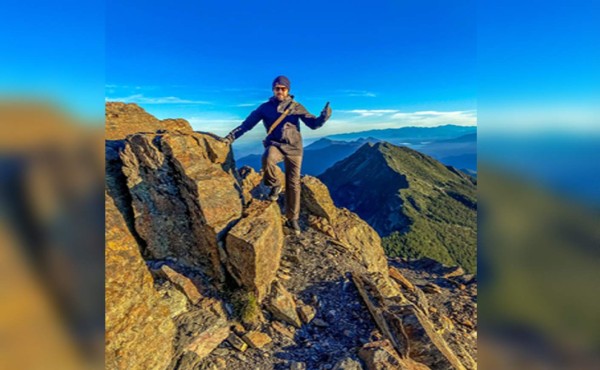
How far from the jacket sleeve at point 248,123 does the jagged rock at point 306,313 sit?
455 centimetres

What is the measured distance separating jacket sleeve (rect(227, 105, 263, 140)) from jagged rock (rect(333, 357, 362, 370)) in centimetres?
577

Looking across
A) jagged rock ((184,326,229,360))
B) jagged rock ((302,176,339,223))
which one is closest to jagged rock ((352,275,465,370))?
jagged rock ((184,326,229,360))

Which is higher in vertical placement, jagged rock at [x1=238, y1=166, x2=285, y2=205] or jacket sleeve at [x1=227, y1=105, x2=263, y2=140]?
jacket sleeve at [x1=227, y1=105, x2=263, y2=140]

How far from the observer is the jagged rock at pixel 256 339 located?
6.59m

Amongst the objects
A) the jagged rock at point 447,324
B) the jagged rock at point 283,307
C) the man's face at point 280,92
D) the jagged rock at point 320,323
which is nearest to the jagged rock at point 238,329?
the jagged rock at point 283,307

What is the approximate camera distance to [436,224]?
121875 millimetres

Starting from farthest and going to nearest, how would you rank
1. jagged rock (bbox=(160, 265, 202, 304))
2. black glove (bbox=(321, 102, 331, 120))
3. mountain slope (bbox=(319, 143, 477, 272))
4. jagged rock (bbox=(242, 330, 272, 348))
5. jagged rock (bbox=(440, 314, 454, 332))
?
mountain slope (bbox=(319, 143, 477, 272)), jagged rock (bbox=(440, 314, 454, 332)), black glove (bbox=(321, 102, 331, 120)), jagged rock (bbox=(160, 265, 202, 304)), jagged rock (bbox=(242, 330, 272, 348))

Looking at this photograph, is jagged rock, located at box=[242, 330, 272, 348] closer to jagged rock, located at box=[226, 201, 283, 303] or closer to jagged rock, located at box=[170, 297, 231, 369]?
jagged rock, located at box=[170, 297, 231, 369]

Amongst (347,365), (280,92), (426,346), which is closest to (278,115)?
(280,92)

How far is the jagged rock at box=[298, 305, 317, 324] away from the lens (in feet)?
24.8

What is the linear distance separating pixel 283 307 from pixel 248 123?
4530 millimetres

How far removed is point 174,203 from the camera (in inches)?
313

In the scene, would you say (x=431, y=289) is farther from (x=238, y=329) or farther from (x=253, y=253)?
(x=238, y=329)
